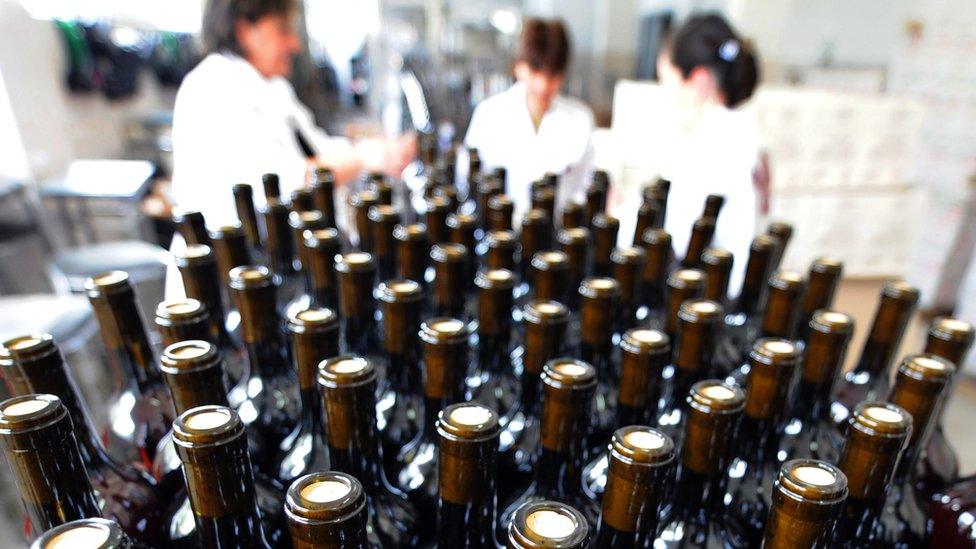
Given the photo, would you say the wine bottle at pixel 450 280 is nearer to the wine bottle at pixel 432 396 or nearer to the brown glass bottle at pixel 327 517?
the wine bottle at pixel 432 396

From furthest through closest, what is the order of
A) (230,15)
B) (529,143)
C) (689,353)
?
(529,143), (230,15), (689,353)

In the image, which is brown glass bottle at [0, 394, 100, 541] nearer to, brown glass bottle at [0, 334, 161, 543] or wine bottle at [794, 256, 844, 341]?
brown glass bottle at [0, 334, 161, 543]

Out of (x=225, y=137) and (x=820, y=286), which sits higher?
(x=225, y=137)

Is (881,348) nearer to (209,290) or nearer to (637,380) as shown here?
(637,380)

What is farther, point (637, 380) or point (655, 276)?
point (655, 276)

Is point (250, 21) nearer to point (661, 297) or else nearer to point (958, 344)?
point (661, 297)

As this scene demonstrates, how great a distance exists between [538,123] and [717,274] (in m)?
1.03

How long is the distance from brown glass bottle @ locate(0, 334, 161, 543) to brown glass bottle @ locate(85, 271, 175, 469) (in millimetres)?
55

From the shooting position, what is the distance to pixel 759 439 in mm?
465

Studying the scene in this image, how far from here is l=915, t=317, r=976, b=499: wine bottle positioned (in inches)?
19.4

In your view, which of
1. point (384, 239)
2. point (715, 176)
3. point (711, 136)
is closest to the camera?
point (384, 239)

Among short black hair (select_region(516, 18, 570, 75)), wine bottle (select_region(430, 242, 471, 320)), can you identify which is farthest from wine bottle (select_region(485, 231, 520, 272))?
short black hair (select_region(516, 18, 570, 75))

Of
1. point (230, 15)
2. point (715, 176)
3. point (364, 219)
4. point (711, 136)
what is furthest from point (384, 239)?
point (230, 15)

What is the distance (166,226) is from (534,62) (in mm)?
2059
